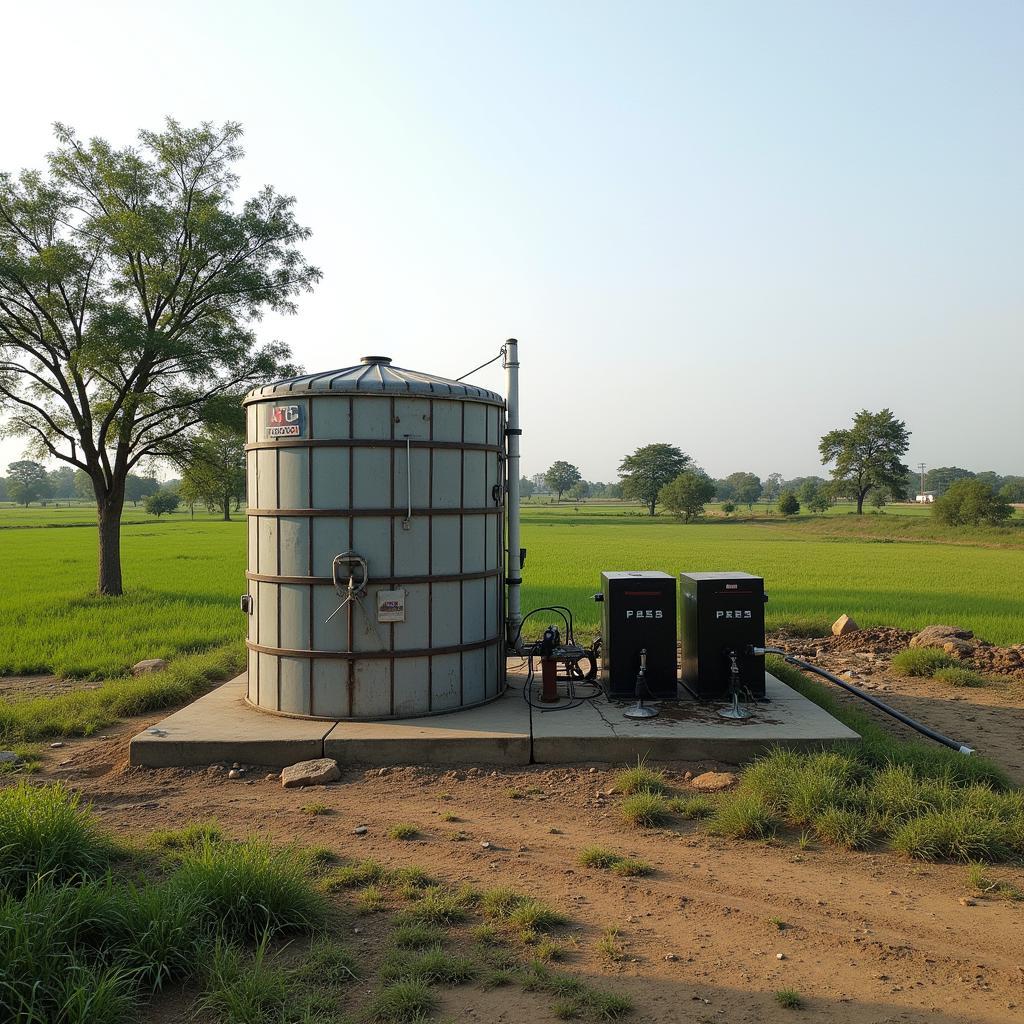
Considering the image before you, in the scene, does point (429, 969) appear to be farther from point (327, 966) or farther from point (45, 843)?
point (45, 843)

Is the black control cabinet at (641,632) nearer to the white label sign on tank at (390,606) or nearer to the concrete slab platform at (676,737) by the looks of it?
the concrete slab platform at (676,737)

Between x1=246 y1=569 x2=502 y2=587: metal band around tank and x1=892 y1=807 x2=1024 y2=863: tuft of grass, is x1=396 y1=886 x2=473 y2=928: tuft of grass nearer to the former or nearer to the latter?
x1=892 y1=807 x2=1024 y2=863: tuft of grass

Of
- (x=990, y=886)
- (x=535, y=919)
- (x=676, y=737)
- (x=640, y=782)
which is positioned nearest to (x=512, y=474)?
(x=676, y=737)

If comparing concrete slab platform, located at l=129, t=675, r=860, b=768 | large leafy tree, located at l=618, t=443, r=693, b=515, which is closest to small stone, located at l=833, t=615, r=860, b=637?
concrete slab platform, located at l=129, t=675, r=860, b=768

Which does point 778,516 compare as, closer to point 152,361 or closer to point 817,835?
point 152,361

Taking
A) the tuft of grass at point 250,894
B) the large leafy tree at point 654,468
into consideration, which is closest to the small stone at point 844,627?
the tuft of grass at point 250,894

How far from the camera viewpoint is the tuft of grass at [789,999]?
3.59 meters

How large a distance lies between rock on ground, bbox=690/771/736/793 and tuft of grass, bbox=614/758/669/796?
26cm

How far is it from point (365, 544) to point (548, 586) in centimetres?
1440

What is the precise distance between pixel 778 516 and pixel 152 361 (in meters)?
73.1

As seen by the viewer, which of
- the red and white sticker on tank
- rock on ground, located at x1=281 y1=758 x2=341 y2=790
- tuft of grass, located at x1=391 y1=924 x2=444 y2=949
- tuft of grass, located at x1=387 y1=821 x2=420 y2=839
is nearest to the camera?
tuft of grass, located at x1=391 y1=924 x2=444 y2=949

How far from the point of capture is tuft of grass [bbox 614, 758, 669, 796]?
639 centimetres

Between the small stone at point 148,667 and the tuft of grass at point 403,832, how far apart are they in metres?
6.93

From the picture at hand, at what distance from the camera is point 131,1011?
11.3 feet
